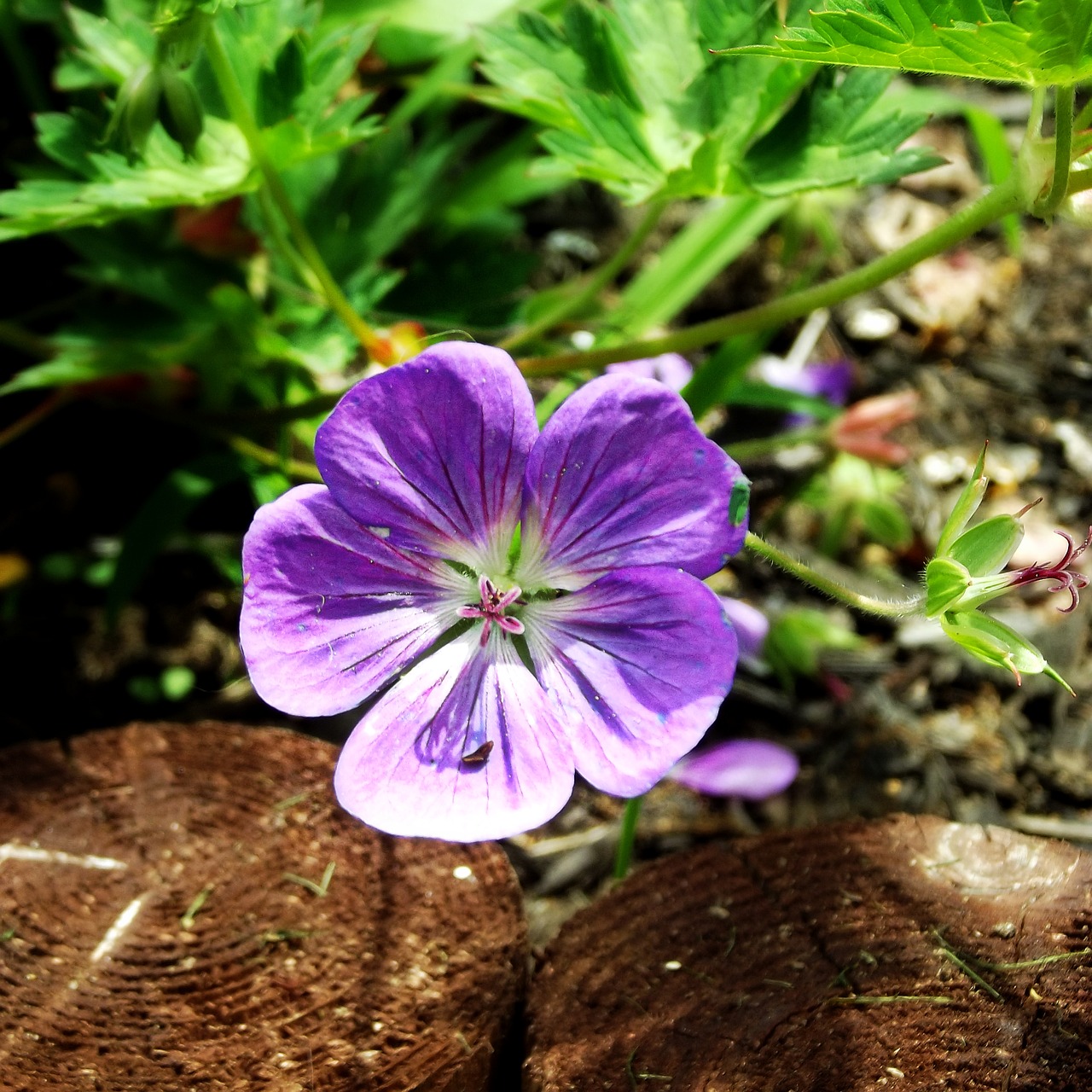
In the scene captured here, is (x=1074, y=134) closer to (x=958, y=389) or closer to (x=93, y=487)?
(x=958, y=389)

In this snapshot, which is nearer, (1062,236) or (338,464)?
(338,464)

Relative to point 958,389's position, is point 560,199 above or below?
above

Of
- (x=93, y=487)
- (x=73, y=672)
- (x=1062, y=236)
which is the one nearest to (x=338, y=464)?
(x=73, y=672)

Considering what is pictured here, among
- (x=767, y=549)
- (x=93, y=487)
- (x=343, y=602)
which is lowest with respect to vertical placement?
(x=93, y=487)

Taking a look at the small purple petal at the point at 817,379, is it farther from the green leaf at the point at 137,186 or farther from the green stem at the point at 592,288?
the green leaf at the point at 137,186

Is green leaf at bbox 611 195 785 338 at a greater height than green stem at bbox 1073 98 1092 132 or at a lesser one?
lesser

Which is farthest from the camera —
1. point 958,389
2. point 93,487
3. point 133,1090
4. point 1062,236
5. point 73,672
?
point 1062,236

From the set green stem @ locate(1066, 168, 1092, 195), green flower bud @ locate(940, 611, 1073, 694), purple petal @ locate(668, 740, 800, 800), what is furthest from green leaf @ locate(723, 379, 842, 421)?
green flower bud @ locate(940, 611, 1073, 694)

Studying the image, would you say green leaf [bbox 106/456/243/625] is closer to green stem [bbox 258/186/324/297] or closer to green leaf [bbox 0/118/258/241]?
green stem [bbox 258/186/324/297]
